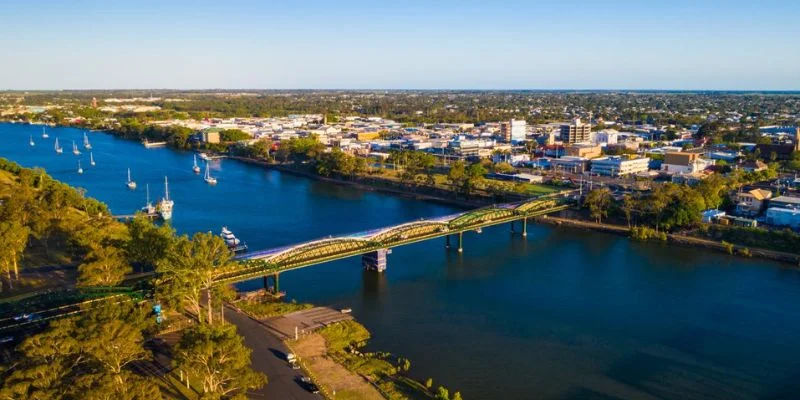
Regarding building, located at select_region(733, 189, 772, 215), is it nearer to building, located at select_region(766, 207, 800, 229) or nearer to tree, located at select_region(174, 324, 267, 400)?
building, located at select_region(766, 207, 800, 229)

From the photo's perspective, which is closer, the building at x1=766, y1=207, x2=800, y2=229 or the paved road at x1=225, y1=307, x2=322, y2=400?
the paved road at x1=225, y1=307, x2=322, y2=400

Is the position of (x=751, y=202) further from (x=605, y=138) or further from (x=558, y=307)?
(x=605, y=138)

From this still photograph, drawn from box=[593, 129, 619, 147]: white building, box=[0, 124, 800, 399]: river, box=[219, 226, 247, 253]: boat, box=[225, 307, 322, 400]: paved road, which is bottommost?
box=[0, 124, 800, 399]: river

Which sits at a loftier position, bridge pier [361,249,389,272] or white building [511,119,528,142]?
white building [511,119,528,142]

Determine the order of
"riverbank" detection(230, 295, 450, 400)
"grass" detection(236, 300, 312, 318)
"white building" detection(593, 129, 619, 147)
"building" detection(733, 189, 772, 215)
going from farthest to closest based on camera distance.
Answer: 1. "white building" detection(593, 129, 619, 147)
2. "building" detection(733, 189, 772, 215)
3. "grass" detection(236, 300, 312, 318)
4. "riverbank" detection(230, 295, 450, 400)

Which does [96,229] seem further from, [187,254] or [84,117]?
[84,117]

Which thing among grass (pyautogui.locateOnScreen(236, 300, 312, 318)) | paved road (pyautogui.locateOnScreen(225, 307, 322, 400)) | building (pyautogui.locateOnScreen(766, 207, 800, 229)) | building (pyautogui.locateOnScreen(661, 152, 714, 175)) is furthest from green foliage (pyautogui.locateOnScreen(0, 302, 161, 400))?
building (pyautogui.locateOnScreen(661, 152, 714, 175))
